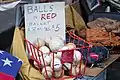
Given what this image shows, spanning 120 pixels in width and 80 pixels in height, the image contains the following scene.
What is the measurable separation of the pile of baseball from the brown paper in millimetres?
48

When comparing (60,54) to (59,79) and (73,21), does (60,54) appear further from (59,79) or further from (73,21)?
(73,21)

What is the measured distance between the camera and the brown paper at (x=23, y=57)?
1.55 m

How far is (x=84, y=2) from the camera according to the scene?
9.45 ft

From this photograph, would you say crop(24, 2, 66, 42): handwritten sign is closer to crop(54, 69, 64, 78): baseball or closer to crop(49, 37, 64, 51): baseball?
crop(49, 37, 64, 51): baseball

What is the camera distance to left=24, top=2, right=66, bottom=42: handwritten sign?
1760mm

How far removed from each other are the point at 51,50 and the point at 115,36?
0.86 metres

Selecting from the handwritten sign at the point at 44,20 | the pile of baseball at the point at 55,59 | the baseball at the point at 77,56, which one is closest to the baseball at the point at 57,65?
the pile of baseball at the point at 55,59

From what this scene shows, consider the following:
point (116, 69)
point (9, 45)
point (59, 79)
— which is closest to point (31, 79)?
point (59, 79)

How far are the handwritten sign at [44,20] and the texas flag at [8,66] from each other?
31 cm

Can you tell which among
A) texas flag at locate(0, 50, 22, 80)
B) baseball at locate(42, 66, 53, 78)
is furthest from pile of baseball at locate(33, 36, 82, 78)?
texas flag at locate(0, 50, 22, 80)

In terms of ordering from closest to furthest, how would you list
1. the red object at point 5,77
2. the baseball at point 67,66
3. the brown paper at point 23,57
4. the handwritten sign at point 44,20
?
the red object at point 5,77 < the brown paper at point 23,57 < the baseball at point 67,66 < the handwritten sign at point 44,20

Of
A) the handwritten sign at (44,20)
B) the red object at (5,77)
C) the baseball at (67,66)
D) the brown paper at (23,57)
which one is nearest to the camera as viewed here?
the red object at (5,77)

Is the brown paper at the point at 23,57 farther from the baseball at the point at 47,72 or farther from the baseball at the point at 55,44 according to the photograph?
the baseball at the point at 55,44

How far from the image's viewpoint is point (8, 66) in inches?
55.8
